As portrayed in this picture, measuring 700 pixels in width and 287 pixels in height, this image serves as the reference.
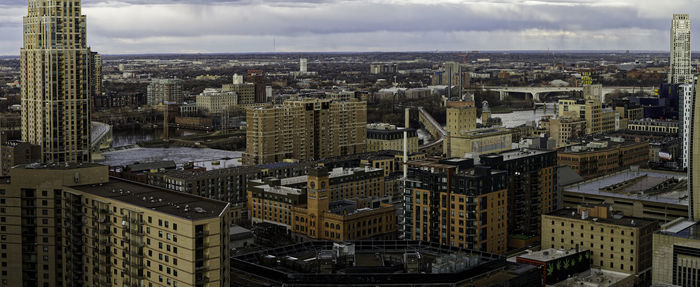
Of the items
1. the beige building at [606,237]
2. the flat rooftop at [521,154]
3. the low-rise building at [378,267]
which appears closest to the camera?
→ the low-rise building at [378,267]

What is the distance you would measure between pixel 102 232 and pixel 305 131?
128 feet

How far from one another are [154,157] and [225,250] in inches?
2013

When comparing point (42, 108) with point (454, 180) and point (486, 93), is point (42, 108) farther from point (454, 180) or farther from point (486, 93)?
point (486, 93)

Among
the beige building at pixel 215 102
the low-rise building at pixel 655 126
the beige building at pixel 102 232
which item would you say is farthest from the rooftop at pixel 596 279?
the beige building at pixel 215 102

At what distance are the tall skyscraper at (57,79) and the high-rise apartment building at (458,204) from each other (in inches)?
842

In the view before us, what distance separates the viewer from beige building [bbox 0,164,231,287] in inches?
837

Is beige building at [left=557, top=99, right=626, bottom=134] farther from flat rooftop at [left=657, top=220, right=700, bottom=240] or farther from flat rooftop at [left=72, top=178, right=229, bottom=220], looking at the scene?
flat rooftop at [left=72, top=178, right=229, bottom=220]

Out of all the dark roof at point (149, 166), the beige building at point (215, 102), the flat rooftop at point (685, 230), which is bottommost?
the flat rooftop at point (685, 230)

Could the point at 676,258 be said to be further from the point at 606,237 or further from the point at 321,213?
the point at 321,213

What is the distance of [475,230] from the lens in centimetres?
3306

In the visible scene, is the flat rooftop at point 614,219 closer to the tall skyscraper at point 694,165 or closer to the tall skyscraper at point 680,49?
the tall skyscraper at point 694,165

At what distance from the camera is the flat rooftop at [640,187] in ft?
Answer: 131

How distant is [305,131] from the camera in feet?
205

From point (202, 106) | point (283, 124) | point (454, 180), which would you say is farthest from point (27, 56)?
point (202, 106)
